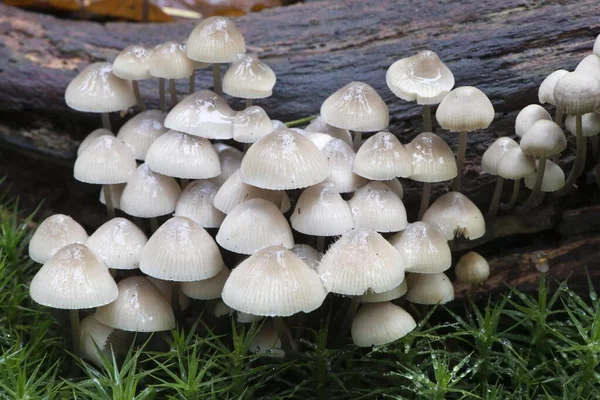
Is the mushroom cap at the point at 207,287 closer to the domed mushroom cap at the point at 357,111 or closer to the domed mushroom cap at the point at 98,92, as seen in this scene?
the domed mushroom cap at the point at 357,111

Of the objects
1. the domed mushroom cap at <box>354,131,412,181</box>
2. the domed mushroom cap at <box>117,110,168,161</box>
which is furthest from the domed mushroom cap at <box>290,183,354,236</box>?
the domed mushroom cap at <box>117,110,168,161</box>

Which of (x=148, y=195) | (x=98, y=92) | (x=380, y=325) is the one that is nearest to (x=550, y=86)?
(x=380, y=325)

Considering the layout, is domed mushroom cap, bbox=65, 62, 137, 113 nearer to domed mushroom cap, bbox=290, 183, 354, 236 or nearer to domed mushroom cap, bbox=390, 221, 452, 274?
domed mushroom cap, bbox=290, 183, 354, 236

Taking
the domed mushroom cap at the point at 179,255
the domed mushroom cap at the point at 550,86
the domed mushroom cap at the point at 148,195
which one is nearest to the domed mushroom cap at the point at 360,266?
the domed mushroom cap at the point at 179,255

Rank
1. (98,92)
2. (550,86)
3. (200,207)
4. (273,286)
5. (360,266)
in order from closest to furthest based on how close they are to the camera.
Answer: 1. (273,286)
2. (360,266)
3. (550,86)
4. (200,207)
5. (98,92)

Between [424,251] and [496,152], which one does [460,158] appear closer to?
[496,152]

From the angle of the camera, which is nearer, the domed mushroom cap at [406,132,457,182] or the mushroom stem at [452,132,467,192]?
the domed mushroom cap at [406,132,457,182]
